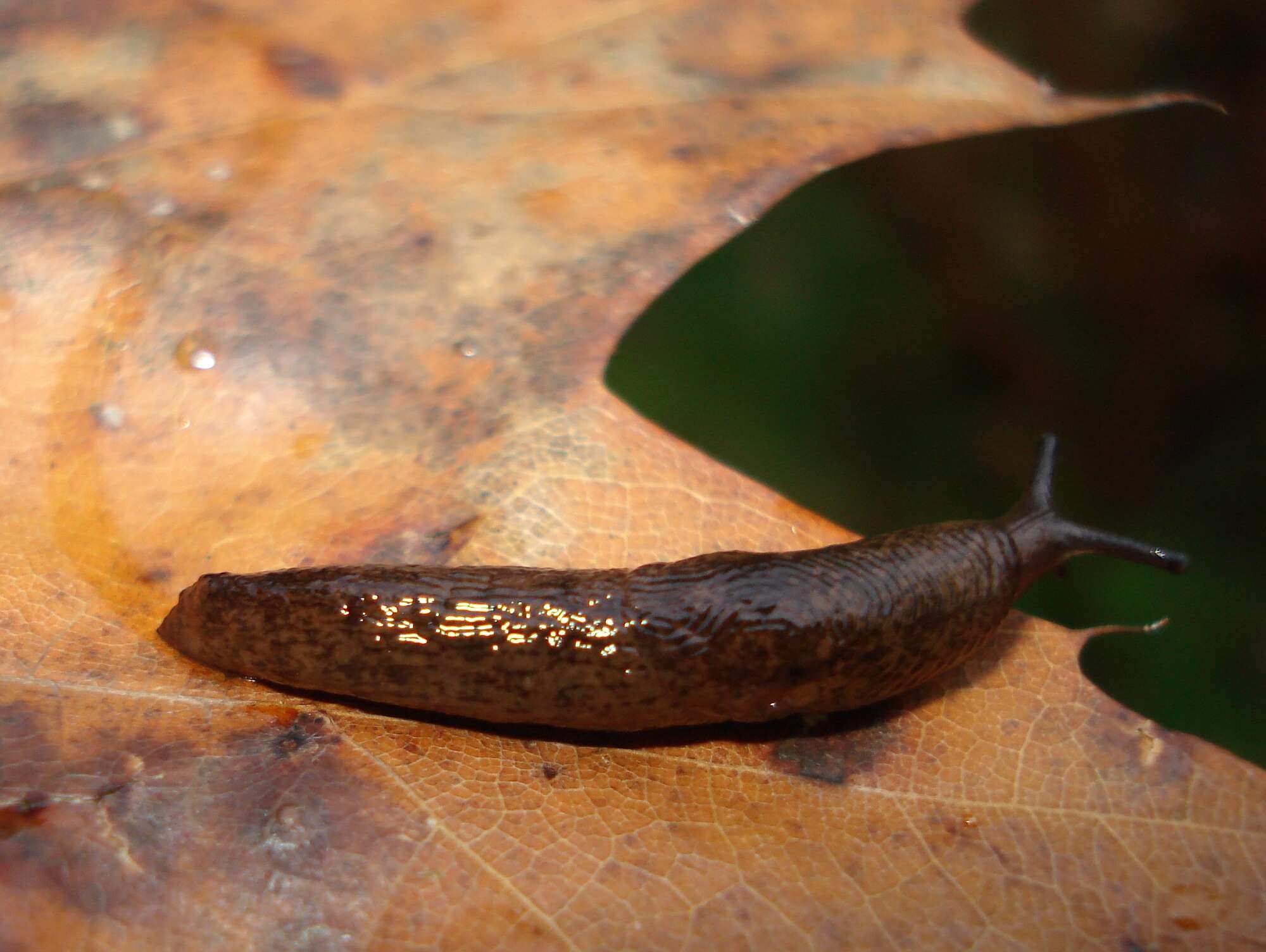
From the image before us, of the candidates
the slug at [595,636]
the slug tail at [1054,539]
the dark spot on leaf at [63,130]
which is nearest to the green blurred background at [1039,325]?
the slug tail at [1054,539]

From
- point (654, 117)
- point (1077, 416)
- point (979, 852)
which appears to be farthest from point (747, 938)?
point (1077, 416)

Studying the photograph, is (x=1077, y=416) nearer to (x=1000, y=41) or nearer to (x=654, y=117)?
(x=1000, y=41)

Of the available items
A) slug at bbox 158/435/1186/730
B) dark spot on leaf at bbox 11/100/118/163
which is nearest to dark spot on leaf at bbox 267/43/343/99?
dark spot on leaf at bbox 11/100/118/163

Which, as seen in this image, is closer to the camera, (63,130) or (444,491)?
(444,491)

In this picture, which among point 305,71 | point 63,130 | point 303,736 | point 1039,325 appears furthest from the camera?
point 1039,325

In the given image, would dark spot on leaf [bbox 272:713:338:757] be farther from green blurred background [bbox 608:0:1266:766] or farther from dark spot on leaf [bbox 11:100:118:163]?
green blurred background [bbox 608:0:1266:766]

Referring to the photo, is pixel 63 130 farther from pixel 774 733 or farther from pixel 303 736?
pixel 774 733

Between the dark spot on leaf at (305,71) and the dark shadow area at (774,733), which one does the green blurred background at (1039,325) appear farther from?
the dark shadow area at (774,733)

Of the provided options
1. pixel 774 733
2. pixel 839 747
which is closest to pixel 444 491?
pixel 774 733
